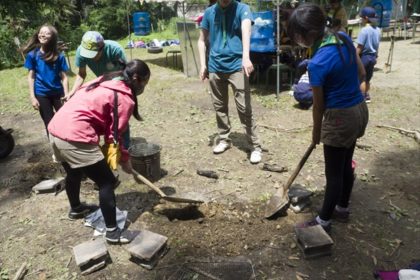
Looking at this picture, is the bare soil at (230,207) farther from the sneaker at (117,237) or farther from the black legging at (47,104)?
the black legging at (47,104)

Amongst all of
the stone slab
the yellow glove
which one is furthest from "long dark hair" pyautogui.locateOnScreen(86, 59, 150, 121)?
the stone slab

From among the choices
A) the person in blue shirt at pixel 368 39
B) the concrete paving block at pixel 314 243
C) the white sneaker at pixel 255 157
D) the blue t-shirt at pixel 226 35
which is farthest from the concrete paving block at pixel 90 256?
the person in blue shirt at pixel 368 39

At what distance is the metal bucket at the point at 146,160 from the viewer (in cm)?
416

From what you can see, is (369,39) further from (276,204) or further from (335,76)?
(335,76)

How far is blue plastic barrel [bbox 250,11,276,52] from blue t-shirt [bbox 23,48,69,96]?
465 cm

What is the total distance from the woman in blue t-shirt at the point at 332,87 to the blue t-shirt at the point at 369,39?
4252 mm

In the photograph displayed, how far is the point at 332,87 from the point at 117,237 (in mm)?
2162

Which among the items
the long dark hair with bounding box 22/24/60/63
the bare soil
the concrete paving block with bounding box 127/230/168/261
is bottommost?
the bare soil

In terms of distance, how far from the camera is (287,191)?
3.76 m

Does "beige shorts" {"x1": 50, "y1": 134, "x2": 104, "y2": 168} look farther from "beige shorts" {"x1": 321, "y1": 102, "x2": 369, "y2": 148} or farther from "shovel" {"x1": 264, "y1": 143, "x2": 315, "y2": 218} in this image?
"beige shorts" {"x1": 321, "y1": 102, "x2": 369, "y2": 148}

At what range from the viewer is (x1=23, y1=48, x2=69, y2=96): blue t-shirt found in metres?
4.37

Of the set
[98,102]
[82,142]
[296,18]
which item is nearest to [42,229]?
[82,142]

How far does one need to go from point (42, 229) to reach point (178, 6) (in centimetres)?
2059

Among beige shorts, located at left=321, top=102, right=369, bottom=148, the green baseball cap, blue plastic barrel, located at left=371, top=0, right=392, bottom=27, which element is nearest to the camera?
beige shorts, located at left=321, top=102, right=369, bottom=148
